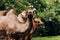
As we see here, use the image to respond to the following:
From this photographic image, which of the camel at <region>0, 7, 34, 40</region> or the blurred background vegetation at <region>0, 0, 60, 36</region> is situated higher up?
the camel at <region>0, 7, 34, 40</region>

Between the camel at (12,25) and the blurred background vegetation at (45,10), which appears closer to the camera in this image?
the camel at (12,25)

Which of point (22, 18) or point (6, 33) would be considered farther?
point (22, 18)

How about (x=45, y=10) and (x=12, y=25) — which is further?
(x=45, y=10)

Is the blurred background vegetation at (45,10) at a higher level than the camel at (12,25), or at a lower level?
lower

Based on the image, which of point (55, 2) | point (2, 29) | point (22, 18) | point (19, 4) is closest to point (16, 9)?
point (19, 4)

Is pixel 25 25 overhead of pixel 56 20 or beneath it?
overhead

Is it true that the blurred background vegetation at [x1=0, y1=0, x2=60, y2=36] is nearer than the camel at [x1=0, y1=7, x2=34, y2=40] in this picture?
No

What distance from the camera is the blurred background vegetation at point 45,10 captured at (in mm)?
15805

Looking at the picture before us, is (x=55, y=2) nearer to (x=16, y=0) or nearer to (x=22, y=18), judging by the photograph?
(x=16, y=0)

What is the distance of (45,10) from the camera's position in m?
16.8

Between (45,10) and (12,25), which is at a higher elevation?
(12,25)

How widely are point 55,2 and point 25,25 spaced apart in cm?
801

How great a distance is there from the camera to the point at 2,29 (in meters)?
9.82

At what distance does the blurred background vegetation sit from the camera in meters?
15.8
